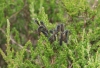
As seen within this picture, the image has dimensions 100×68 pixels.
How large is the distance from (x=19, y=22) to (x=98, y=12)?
1.32 meters

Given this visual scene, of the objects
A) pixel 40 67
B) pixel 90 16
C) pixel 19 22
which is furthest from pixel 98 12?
pixel 19 22

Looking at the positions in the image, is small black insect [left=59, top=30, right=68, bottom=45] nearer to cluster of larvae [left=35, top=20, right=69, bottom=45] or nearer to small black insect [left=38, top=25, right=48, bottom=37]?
cluster of larvae [left=35, top=20, right=69, bottom=45]

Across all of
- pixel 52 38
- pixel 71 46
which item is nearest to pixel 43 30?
pixel 52 38

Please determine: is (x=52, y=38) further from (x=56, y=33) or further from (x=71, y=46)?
(x=71, y=46)

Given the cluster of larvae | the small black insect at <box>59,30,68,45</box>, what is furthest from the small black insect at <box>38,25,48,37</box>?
the small black insect at <box>59,30,68,45</box>

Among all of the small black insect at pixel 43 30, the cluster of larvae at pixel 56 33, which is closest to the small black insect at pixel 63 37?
the cluster of larvae at pixel 56 33

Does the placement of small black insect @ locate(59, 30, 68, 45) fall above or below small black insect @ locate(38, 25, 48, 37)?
below

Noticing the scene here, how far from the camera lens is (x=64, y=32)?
189cm

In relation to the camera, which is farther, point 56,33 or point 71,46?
point 71,46

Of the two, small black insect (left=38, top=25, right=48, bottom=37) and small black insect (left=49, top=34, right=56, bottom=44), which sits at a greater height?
small black insect (left=38, top=25, right=48, bottom=37)

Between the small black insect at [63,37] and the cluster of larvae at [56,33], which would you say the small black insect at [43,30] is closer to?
the cluster of larvae at [56,33]

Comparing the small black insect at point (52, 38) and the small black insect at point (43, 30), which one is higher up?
the small black insect at point (43, 30)

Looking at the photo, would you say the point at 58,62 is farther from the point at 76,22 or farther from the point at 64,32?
the point at 76,22

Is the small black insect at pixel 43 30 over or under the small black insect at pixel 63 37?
over
